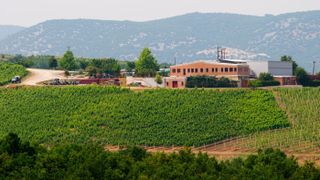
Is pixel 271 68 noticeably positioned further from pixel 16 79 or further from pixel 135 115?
pixel 16 79

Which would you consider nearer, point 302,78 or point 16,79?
point 16,79

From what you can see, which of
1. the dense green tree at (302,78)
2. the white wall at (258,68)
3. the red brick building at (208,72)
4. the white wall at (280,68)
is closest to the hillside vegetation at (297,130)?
the red brick building at (208,72)

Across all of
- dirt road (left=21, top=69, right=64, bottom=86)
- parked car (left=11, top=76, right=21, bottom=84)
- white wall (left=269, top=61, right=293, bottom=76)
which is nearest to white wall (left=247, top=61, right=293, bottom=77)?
white wall (left=269, top=61, right=293, bottom=76)

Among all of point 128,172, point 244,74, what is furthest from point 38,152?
point 244,74

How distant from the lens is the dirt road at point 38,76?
5218 inches

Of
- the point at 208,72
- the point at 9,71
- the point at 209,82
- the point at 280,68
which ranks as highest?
the point at 9,71

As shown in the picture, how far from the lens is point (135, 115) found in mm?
107438

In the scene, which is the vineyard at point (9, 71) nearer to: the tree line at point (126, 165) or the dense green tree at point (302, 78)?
the dense green tree at point (302, 78)

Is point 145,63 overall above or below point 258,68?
above

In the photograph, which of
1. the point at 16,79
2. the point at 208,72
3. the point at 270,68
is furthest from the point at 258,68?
the point at 16,79

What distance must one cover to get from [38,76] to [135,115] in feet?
126

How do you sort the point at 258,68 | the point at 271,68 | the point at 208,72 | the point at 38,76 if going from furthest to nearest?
the point at 38,76, the point at 258,68, the point at 271,68, the point at 208,72

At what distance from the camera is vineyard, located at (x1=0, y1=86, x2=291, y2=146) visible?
101 m

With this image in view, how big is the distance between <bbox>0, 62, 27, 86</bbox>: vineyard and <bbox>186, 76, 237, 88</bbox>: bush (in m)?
30.5
